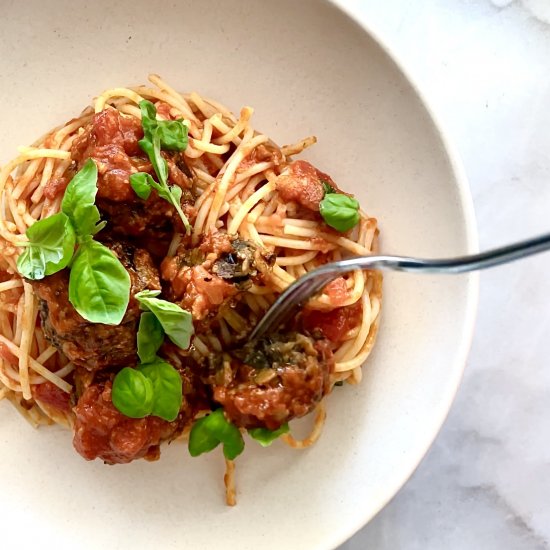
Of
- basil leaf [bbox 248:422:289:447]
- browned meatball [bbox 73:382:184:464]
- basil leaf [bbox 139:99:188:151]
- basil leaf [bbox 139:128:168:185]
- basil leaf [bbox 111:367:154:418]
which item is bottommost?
browned meatball [bbox 73:382:184:464]

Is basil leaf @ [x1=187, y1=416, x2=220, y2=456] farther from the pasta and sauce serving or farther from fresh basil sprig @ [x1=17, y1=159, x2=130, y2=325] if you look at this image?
fresh basil sprig @ [x1=17, y1=159, x2=130, y2=325]

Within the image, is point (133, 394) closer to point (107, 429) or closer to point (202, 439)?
point (107, 429)

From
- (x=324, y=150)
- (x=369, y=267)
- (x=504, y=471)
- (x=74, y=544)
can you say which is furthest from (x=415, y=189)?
(x=74, y=544)

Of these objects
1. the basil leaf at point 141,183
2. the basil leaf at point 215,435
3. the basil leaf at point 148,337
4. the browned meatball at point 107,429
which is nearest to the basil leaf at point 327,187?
the basil leaf at point 141,183

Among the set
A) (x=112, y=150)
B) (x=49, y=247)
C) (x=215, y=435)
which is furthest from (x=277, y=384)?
(x=112, y=150)

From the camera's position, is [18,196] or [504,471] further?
[504,471]

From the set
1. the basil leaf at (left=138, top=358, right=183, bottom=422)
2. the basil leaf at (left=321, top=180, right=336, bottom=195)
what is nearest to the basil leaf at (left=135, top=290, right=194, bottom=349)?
the basil leaf at (left=138, top=358, right=183, bottom=422)

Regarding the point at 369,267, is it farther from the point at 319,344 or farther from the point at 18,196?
the point at 18,196
